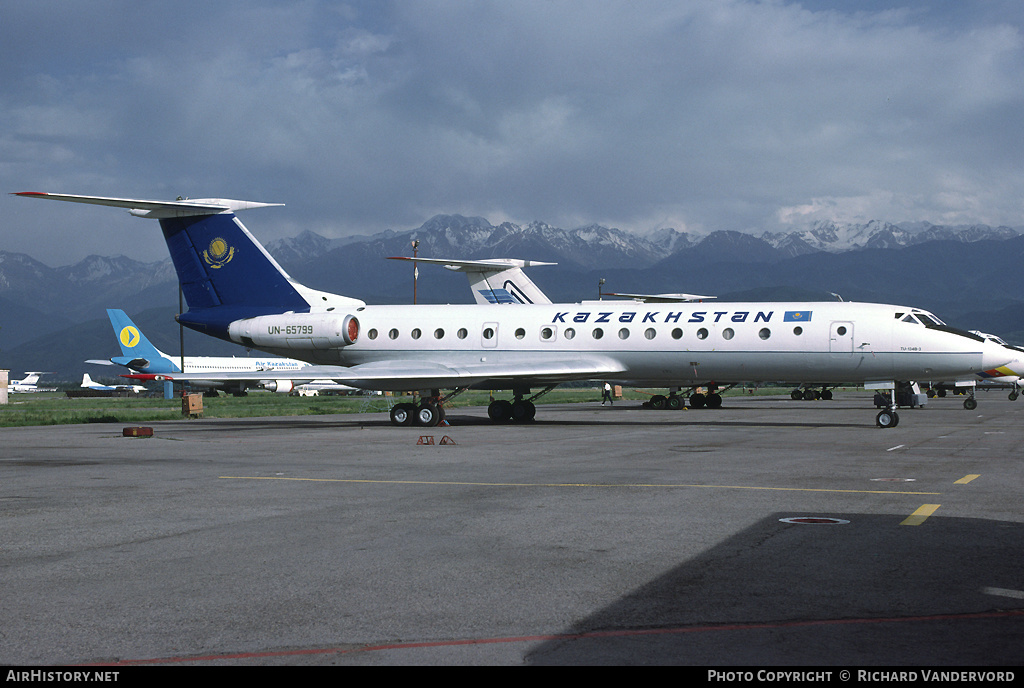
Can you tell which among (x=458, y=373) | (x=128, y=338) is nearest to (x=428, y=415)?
(x=458, y=373)

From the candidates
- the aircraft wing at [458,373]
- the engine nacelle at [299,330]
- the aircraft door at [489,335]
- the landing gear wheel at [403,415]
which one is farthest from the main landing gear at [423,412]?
the engine nacelle at [299,330]

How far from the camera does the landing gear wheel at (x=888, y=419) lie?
2400cm

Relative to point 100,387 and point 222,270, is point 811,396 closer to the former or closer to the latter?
point 222,270

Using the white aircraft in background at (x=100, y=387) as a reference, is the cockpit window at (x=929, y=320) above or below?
above

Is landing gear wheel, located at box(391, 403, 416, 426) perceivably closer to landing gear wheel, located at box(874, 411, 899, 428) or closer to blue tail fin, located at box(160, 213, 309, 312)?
blue tail fin, located at box(160, 213, 309, 312)

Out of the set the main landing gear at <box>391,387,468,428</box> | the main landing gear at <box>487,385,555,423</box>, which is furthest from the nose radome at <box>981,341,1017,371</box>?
the main landing gear at <box>391,387,468,428</box>

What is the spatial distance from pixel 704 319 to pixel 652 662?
856 inches

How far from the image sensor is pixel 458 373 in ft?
84.0

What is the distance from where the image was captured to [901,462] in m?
14.9

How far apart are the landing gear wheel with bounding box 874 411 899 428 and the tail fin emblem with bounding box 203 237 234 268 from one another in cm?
1924

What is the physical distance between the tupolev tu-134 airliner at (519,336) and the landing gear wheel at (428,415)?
3 cm

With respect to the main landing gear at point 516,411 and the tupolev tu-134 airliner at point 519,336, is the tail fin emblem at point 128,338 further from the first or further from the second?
the main landing gear at point 516,411

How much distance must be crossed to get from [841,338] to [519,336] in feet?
29.5

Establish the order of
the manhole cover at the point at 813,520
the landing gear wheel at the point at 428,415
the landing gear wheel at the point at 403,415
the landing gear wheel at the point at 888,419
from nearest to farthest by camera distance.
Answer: the manhole cover at the point at 813,520 < the landing gear wheel at the point at 888,419 < the landing gear wheel at the point at 428,415 < the landing gear wheel at the point at 403,415
